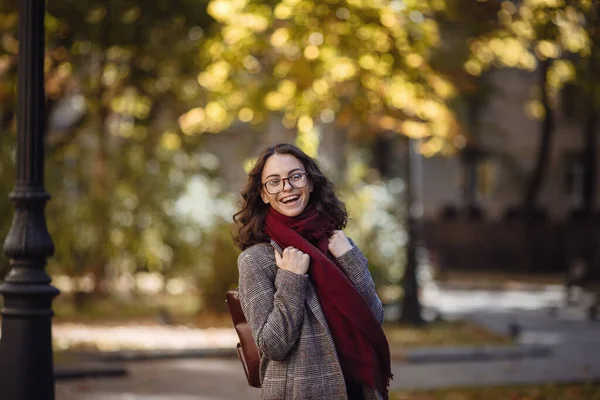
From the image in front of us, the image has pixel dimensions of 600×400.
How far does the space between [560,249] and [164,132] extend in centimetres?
2000

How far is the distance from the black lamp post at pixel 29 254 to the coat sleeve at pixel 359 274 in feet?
11.8

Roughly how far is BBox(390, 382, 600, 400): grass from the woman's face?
677 cm

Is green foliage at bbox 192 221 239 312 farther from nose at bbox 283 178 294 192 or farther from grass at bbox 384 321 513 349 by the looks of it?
nose at bbox 283 178 294 192

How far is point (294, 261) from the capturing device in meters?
4.44

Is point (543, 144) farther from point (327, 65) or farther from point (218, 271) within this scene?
point (327, 65)

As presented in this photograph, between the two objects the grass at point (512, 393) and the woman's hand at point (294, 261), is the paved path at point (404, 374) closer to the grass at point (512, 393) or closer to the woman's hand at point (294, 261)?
the grass at point (512, 393)

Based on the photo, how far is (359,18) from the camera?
13328mm

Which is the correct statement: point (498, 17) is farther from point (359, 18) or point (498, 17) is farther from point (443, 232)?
point (443, 232)

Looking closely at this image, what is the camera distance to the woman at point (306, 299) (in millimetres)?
4402

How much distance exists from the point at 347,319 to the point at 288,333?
240 millimetres

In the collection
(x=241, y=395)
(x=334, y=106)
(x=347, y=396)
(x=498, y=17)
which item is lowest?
(x=241, y=395)

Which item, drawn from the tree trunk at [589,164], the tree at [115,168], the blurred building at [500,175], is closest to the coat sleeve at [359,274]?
the tree at [115,168]

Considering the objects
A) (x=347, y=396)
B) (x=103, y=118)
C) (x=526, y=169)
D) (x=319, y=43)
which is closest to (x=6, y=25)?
(x=103, y=118)

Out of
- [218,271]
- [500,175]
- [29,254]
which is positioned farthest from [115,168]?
[500,175]
